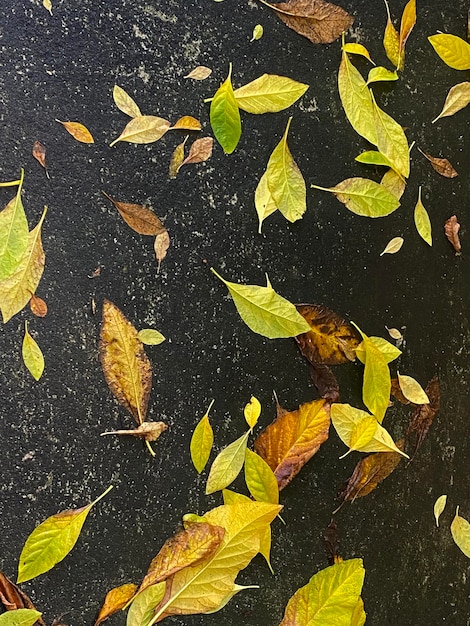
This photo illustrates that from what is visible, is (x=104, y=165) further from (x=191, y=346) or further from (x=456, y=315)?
(x=456, y=315)

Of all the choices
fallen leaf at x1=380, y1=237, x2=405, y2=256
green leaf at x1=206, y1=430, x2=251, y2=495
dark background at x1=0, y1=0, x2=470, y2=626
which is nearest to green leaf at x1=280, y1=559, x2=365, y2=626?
dark background at x1=0, y1=0, x2=470, y2=626

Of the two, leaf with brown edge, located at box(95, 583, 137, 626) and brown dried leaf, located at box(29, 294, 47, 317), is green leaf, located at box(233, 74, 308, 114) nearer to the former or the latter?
brown dried leaf, located at box(29, 294, 47, 317)

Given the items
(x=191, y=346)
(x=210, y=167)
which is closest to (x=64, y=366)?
(x=191, y=346)

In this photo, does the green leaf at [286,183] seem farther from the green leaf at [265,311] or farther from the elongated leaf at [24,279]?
the elongated leaf at [24,279]

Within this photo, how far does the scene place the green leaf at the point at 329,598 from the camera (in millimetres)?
575

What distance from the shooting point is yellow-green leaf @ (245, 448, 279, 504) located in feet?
1.89

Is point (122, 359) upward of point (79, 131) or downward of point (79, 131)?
downward

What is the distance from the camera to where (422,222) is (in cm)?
62

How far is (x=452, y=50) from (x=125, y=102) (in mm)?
312

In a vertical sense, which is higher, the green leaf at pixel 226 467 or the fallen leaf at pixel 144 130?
the fallen leaf at pixel 144 130

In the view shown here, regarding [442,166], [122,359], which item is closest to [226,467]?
[122,359]

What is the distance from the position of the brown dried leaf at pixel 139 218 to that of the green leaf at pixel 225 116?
9cm

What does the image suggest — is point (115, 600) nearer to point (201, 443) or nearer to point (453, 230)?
point (201, 443)

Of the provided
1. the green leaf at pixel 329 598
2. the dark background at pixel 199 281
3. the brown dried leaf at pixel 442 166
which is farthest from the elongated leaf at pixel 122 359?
the brown dried leaf at pixel 442 166
